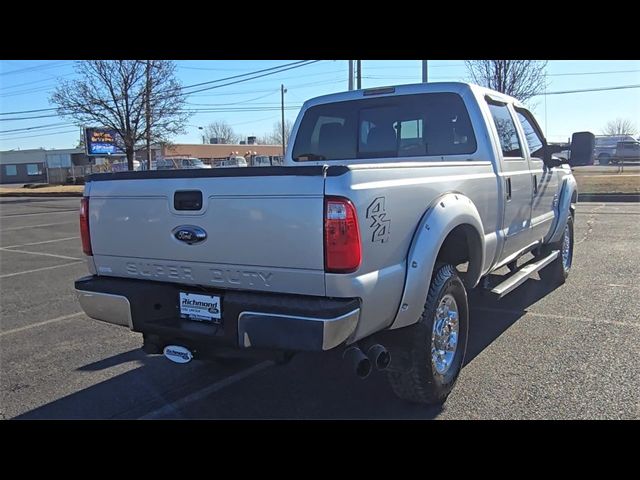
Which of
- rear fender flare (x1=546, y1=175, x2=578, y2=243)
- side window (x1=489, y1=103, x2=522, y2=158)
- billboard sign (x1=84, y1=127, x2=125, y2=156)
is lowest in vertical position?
rear fender flare (x1=546, y1=175, x2=578, y2=243)

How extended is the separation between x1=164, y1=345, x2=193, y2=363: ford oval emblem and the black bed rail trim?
1047 mm

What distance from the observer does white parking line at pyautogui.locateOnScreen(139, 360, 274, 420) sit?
3566mm

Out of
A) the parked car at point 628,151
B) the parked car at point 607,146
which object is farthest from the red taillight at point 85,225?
the parked car at point 607,146

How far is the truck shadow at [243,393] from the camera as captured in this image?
355cm

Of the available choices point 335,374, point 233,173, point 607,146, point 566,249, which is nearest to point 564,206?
point 566,249

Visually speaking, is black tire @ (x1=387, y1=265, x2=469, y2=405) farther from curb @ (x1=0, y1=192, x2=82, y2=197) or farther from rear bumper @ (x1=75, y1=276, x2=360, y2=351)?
curb @ (x1=0, y1=192, x2=82, y2=197)

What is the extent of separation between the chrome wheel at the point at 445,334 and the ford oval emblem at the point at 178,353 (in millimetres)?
1528

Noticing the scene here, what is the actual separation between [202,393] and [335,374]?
1.01 meters

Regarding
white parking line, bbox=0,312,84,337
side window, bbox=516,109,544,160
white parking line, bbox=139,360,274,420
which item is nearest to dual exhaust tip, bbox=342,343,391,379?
white parking line, bbox=139,360,274,420

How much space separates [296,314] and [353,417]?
1.10m

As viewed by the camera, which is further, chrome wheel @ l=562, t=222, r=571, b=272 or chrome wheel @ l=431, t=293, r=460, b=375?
chrome wheel @ l=562, t=222, r=571, b=272

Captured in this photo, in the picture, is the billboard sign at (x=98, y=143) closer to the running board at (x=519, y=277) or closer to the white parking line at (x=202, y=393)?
the running board at (x=519, y=277)

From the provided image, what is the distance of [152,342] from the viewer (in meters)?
3.57
